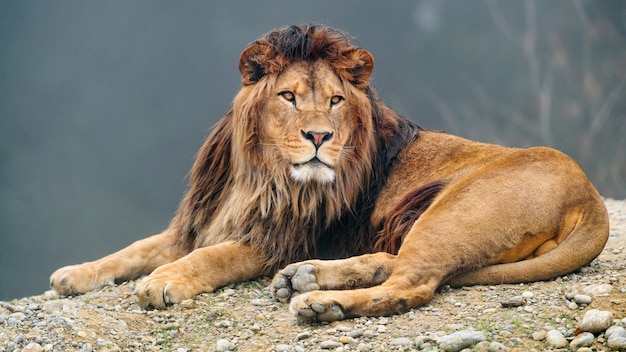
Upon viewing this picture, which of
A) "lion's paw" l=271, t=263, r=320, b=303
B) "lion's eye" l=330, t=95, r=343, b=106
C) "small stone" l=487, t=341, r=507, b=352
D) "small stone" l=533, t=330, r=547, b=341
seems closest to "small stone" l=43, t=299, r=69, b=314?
"lion's paw" l=271, t=263, r=320, b=303

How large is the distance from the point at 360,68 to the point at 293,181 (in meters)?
0.59

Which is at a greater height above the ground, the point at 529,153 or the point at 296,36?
the point at 296,36

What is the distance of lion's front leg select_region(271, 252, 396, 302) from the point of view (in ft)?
10.4

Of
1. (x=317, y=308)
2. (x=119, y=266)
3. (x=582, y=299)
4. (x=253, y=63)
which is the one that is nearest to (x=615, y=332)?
(x=582, y=299)

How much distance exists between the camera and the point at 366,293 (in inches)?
119

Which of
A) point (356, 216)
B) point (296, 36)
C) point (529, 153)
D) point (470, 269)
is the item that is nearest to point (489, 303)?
point (470, 269)

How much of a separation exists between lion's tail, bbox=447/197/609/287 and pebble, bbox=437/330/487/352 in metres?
0.55

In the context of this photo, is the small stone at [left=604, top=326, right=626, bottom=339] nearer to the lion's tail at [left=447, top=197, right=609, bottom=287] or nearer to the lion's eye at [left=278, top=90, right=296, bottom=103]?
the lion's tail at [left=447, top=197, right=609, bottom=287]

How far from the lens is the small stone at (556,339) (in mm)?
2695

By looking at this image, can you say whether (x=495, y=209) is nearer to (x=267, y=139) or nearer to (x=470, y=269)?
(x=470, y=269)

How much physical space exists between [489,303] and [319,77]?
1210 millimetres

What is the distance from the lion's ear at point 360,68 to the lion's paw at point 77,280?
4.68 ft

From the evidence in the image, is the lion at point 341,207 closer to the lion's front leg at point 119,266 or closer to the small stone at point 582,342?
the lion's front leg at point 119,266

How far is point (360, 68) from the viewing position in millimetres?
3871
